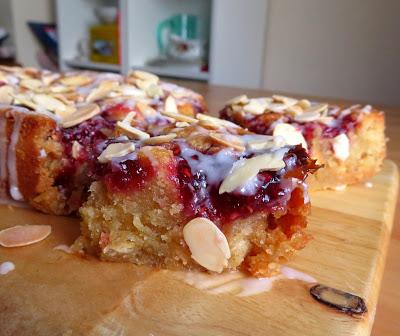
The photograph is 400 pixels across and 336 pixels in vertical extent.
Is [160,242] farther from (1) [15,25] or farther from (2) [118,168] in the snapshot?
(1) [15,25]

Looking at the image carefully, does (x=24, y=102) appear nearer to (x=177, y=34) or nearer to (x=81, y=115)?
(x=81, y=115)

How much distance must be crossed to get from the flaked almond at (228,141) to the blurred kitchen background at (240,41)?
2254mm

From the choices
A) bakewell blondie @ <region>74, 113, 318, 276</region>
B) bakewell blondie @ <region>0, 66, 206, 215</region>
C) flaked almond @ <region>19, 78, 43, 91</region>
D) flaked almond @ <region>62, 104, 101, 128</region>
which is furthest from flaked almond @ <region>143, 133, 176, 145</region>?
flaked almond @ <region>19, 78, 43, 91</region>

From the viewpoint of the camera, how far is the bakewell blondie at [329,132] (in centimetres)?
126

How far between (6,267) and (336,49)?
2.92m

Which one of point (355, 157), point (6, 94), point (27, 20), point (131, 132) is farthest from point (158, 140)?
point (27, 20)

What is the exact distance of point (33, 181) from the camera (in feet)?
3.70

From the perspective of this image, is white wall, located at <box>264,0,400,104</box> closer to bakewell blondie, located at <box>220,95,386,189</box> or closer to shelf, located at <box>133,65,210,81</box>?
shelf, located at <box>133,65,210,81</box>

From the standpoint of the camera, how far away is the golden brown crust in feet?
4.20

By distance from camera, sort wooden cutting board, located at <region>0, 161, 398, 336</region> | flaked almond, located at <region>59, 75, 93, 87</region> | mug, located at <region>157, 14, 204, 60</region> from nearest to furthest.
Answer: wooden cutting board, located at <region>0, 161, 398, 336</region> < flaked almond, located at <region>59, 75, 93, 87</region> < mug, located at <region>157, 14, 204, 60</region>

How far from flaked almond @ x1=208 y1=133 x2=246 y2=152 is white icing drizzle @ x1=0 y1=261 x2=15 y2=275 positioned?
1.50 feet

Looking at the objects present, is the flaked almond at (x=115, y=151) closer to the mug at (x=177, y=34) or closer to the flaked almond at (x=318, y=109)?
the flaked almond at (x=318, y=109)

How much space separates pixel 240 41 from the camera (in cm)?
329

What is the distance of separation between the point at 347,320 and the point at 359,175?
65cm
